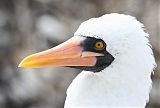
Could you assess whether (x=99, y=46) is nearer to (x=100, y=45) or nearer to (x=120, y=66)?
(x=100, y=45)

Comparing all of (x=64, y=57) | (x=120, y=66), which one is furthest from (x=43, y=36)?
(x=120, y=66)

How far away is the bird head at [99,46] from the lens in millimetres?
4055

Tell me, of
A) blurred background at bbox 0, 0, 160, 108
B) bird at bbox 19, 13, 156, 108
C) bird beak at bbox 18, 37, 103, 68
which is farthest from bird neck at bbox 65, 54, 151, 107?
blurred background at bbox 0, 0, 160, 108

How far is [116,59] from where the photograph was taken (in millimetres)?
4113

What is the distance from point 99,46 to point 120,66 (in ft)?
0.66

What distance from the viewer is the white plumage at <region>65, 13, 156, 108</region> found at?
13.3 feet

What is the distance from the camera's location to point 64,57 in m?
4.15

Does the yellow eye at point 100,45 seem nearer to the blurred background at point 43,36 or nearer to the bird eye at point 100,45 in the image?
the bird eye at point 100,45

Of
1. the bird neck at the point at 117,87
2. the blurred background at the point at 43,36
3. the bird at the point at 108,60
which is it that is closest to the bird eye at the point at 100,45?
the bird at the point at 108,60

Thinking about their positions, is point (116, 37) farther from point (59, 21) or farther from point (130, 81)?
point (59, 21)

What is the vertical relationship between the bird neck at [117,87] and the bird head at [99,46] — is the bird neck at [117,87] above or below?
below

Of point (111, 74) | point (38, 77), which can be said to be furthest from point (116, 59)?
point (38, 77)

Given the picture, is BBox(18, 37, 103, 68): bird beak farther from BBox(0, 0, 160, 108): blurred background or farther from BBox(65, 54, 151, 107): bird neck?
BBox(0, 0, 160, 108): blurred background

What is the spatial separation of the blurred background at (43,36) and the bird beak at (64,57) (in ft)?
16.4
